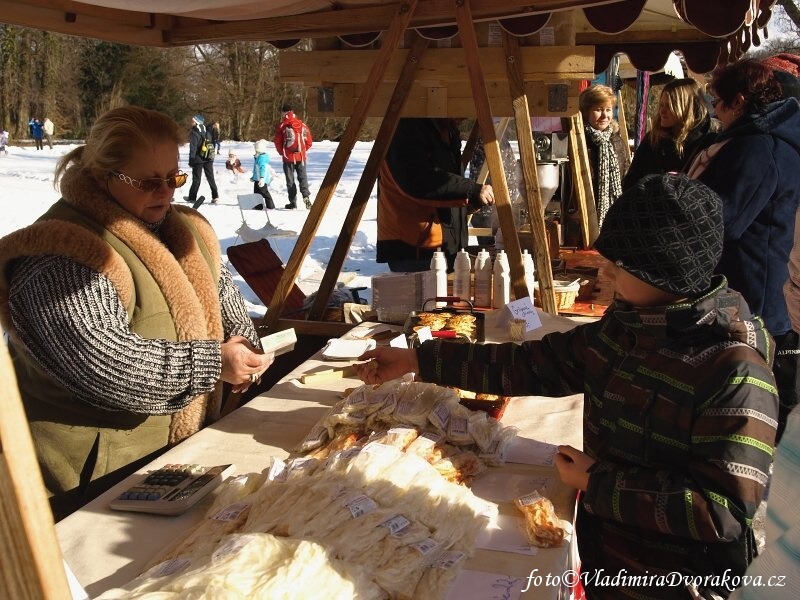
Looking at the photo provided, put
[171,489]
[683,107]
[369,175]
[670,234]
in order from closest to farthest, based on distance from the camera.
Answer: [670,234]
[171,489]
[369,175]
[683,107]

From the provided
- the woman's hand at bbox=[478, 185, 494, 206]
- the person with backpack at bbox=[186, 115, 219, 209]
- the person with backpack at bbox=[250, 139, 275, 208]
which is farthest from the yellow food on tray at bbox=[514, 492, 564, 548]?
the person with backpack at bbox=[186, 115, 219, 209]

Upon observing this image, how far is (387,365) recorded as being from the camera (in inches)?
89.4

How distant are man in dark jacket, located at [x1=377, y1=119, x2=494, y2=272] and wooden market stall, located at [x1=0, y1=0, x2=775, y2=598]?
19 centimetres

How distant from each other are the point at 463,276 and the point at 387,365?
1.51 metres

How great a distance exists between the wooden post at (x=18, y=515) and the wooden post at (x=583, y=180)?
5752 millimetres

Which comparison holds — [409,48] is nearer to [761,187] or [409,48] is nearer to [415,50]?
[415,50]

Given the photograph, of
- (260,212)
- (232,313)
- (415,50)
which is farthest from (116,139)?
(260,212)

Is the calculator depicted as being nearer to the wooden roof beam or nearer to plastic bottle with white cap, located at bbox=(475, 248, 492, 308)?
plastic bottle with white cap, located at bbox=(475, 248, 492, 308)

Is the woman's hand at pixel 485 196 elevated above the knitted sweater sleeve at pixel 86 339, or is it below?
above

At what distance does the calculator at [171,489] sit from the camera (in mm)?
1755

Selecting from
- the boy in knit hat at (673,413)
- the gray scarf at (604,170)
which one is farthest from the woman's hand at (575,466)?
the gray scarf at (604,170)

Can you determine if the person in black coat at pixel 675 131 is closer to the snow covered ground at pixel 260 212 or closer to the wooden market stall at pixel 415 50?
the wooden market stall at pixel 415 50

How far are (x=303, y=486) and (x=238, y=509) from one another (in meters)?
0.15

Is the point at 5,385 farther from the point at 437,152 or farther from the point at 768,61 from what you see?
the point at 437,152
